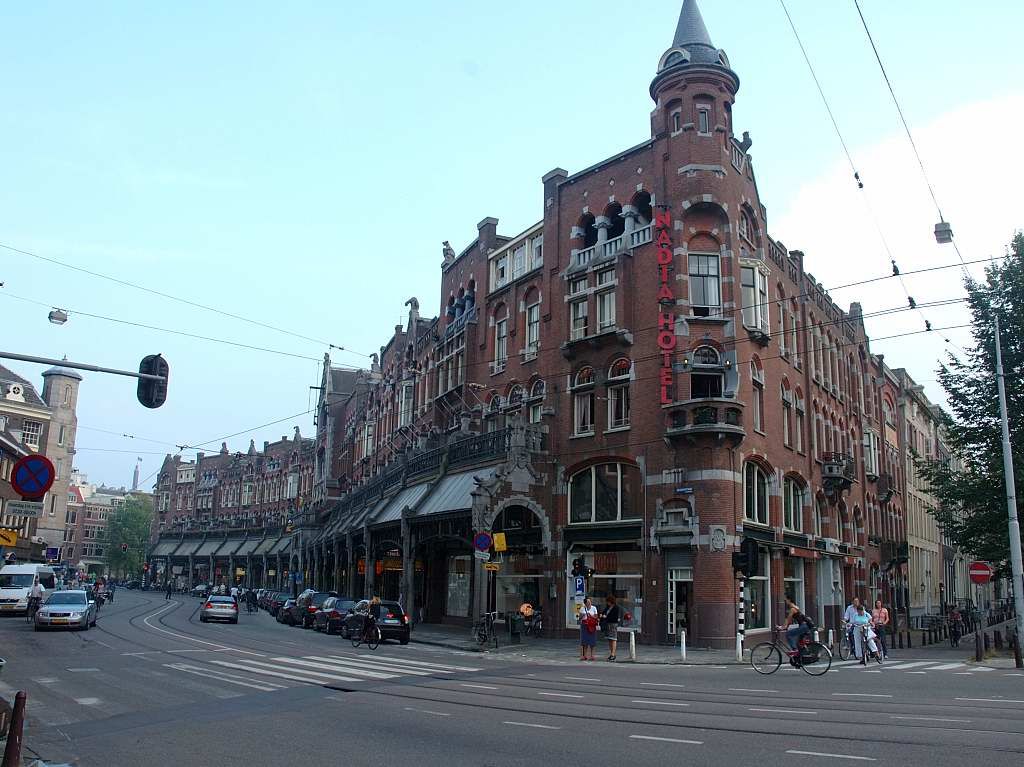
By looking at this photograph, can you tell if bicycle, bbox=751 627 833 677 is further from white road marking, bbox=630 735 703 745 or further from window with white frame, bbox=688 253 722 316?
window with white frame, bbox=688 253 722 316

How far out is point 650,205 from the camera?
33.6 metres

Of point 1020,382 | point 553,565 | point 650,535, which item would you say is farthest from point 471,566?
point 1020,382

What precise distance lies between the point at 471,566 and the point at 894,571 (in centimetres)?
2907

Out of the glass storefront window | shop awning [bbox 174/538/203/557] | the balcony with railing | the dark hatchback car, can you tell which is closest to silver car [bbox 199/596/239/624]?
the glass storefront window

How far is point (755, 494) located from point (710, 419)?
184 inches

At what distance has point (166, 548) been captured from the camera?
337ft

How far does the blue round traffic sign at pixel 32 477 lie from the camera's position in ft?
44.1

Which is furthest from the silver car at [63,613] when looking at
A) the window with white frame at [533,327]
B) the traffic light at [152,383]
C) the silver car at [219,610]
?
the window with white frame at [533,327]

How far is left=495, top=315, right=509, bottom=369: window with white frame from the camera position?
40.0m

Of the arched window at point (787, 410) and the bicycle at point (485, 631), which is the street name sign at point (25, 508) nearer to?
the bicycle at point (485, 631)

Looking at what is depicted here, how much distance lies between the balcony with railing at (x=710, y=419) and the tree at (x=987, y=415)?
36.1 ft

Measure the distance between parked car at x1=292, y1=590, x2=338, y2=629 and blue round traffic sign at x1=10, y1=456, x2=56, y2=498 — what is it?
83.2 feet

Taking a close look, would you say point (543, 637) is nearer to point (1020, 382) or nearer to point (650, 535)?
point (650, 535)

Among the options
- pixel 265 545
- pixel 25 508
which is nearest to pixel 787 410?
pixel 25 508
